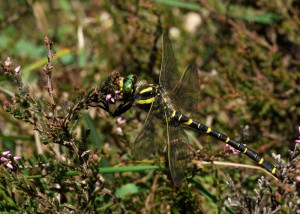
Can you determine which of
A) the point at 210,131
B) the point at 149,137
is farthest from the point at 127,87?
the point at 210,131

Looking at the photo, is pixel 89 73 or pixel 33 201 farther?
pixel 89 73

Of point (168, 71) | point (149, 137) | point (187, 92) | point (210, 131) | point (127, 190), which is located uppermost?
point (168, 71)

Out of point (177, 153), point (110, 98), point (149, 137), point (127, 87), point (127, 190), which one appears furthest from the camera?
point (127, 190)

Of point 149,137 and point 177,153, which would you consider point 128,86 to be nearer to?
point 149,137

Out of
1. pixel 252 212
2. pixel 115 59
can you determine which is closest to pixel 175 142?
pixel 252 212

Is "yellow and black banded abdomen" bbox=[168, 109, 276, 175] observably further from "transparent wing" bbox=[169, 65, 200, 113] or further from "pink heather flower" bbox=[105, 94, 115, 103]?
"pink heather flower" bbox=[105, 94, 115, 103]

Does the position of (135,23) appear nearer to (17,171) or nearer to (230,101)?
(230,101)

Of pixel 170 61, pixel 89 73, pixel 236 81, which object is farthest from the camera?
pixel 89 73

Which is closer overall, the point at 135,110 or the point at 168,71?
the point at 168,71

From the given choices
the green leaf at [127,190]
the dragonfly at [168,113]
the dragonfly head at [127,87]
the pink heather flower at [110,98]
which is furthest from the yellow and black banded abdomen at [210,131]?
the pink heather flower at [110,98]
